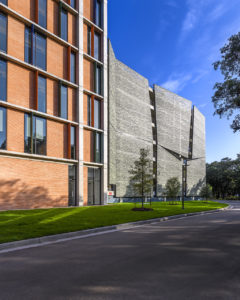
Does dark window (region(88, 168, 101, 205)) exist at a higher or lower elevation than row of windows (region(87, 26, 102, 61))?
lower

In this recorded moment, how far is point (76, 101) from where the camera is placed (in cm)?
2903

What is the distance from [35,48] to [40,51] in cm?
60

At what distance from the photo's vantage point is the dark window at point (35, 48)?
2447 cm

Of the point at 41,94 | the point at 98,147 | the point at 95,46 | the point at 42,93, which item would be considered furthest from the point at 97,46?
the point at 98,147

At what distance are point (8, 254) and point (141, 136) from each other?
41481 millimetres

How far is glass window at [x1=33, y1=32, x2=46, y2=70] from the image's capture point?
25.2 meters

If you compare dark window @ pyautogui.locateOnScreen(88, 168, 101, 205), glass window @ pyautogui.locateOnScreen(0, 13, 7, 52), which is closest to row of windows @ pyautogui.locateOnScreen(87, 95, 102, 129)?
dark window @ pyautogui.locateOnScreen(88, 168, 101, 205)

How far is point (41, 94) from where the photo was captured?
25328 mm

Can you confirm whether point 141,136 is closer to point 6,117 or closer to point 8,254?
point 6,117

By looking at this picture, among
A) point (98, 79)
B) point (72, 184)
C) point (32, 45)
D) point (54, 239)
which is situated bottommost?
point (54, 239)

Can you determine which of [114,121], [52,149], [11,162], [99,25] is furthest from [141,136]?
[11,162]

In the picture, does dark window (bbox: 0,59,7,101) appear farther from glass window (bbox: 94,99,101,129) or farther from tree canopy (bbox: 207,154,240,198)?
tree canopy (bbox: 207,154,240,198)

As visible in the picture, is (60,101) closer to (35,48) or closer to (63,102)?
(63,102)

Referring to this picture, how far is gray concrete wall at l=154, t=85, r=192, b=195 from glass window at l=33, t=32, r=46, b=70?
104 ft
